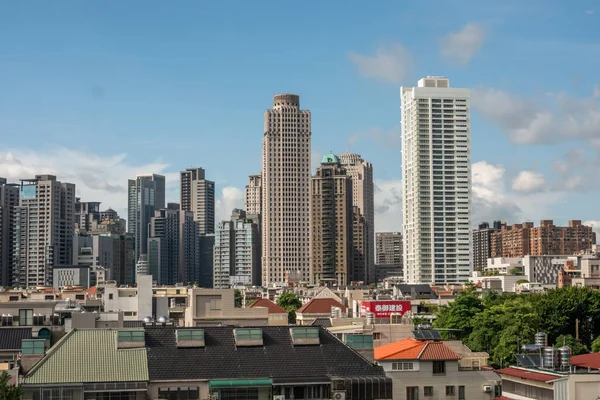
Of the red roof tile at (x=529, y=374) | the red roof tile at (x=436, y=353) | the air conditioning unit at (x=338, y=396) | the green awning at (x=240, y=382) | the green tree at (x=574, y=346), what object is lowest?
the green tree at (x=574, y=346)

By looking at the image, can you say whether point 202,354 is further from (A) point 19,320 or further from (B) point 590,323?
(B) point 590,323

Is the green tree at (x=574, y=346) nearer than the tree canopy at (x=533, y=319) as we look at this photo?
Yes

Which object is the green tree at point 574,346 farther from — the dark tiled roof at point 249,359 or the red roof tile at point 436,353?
the dark tiled roof at point 249,359

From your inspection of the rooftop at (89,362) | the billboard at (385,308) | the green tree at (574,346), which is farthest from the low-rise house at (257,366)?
the billboard at (385,308)

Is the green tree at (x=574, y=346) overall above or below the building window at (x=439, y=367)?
below

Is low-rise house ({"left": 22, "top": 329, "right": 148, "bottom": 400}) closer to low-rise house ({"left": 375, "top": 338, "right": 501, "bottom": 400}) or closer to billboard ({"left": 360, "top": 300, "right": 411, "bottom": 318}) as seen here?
low-rise house ({"left": 375, "top": 338, "right": 501, "bottom": 400})

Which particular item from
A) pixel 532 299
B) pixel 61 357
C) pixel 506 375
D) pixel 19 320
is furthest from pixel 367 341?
pixel 532 299
